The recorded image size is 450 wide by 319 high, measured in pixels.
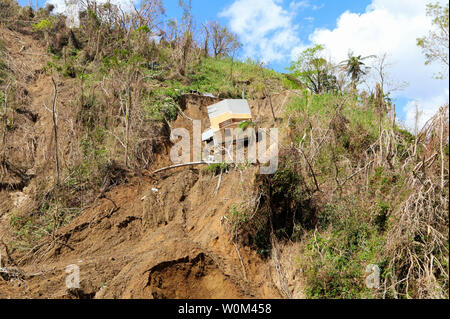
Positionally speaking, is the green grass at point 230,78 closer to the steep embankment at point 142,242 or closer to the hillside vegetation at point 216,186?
the hillside vegetation at point 216,186

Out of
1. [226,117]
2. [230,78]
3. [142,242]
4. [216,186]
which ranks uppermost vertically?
[230,78]

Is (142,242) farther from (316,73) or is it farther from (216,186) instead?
(316,73)

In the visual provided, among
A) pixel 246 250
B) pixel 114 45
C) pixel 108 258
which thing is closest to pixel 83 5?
pixel 114 45

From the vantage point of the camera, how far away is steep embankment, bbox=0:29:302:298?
7945 mm

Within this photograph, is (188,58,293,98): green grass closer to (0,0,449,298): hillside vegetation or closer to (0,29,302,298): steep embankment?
(0,0,449,298): hillside vegetation

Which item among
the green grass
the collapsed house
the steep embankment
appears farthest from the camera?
the green grass

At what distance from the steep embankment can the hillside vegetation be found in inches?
1.5

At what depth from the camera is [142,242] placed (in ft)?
32.3

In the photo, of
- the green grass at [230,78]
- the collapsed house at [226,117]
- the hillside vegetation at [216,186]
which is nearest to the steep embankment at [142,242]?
the hillside vegetation at [216,186]

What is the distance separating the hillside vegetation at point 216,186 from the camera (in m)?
7.42

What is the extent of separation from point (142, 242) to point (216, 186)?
2.34 metres

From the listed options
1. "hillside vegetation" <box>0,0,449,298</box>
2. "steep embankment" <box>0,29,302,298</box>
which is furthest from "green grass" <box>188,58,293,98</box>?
"steep embankment" <box>0,29,302,298</box>

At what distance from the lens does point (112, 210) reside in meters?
10.7

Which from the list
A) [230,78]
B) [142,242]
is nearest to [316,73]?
[230,78]
